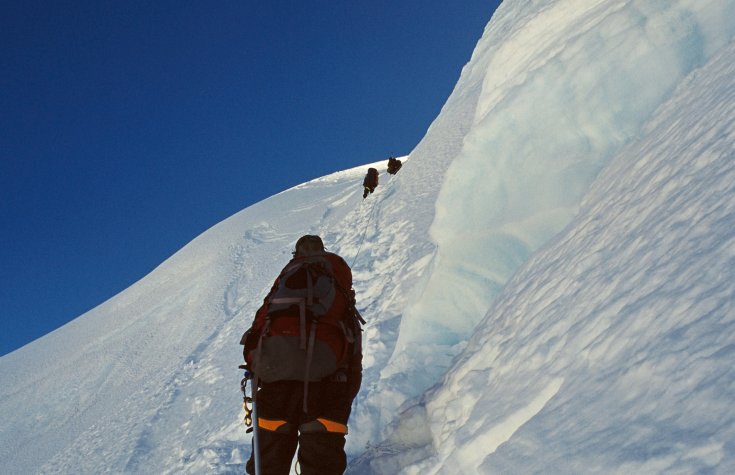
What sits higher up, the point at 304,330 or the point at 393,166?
the point at 393,166

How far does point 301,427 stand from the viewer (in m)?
2.47

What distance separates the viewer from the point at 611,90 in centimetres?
413

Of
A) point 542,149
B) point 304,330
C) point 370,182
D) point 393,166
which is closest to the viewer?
point 304,330

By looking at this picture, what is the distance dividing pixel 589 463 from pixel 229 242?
14.8 metres

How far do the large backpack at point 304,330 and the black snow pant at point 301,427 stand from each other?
0.08 metres

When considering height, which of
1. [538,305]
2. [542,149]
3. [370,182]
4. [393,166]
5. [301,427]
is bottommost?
[301,427]

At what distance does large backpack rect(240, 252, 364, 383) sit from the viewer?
7.95 feet

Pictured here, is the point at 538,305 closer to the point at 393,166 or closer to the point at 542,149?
the point at 542,149

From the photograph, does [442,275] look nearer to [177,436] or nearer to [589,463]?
[589,463]

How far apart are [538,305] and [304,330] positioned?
0.99m

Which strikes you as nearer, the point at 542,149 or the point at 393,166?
the point at 542,149

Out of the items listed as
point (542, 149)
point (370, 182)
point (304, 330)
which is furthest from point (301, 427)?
point (370, 182)

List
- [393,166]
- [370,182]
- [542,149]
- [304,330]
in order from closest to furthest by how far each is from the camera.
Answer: [304,330]
[542,149]
[370,182]
[393,166]

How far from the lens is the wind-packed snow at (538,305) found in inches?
53.4
